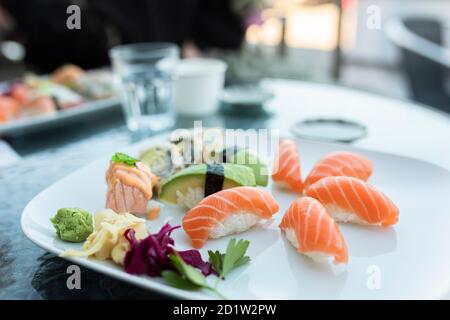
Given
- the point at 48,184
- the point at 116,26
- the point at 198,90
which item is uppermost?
the point at 116,26

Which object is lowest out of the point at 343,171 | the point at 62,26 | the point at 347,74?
the point at 347,74

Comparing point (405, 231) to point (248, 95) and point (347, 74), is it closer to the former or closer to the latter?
point (248, 95)

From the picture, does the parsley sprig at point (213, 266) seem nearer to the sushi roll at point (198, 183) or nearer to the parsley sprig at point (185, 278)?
the parsley sprig at point (185, 278)

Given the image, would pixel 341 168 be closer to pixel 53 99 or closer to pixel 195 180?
pixel 195 180

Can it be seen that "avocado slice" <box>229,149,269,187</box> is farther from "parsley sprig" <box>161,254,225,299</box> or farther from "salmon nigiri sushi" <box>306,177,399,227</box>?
"parsley sprig" <box>161,254,225,299</box>

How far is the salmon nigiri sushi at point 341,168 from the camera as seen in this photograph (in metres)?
0.89

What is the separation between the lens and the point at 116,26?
256 centimetres

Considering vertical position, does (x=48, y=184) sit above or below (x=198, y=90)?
below

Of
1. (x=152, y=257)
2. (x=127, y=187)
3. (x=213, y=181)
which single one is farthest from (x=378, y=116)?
(x=152, y=257)

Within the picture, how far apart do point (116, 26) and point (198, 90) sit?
1327 mm

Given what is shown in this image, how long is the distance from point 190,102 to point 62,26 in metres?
1.45

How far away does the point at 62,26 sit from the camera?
8.45 feet

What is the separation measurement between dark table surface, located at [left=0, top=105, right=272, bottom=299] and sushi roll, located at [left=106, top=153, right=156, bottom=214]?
0.42 feet
